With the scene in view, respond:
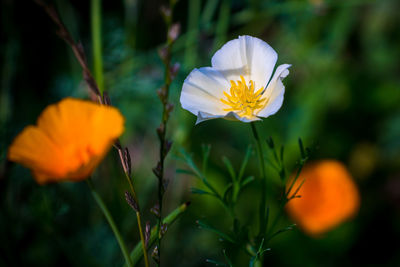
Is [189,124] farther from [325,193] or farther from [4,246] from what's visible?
[4,246]

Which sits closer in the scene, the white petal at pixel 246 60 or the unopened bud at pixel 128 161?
the unopened bud at pixel 128 161

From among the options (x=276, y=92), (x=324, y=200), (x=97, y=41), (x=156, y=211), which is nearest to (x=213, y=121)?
(x=324, y=200)

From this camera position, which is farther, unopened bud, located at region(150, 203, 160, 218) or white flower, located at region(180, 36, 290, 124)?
white flower, located at region(180, 36, 290, 124)

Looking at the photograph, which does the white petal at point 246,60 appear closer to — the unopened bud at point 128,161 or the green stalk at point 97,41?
the unopened bud at point 128,161

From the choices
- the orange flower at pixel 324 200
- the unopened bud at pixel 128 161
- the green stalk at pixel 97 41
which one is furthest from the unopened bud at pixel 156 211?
the orange flower at pixel 324 200

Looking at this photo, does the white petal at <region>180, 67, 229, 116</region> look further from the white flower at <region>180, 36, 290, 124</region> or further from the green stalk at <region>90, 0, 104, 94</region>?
the green stalk at <region>90, 0, 104, 94</region>

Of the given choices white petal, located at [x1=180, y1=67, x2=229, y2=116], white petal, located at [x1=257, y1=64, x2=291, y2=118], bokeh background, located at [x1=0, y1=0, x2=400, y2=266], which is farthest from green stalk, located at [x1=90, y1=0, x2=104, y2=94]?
white petal, located at [x1=257, y1=64, x2=291, y2=118]

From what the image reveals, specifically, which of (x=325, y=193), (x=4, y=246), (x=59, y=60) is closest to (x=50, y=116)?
(x=4, y=246)

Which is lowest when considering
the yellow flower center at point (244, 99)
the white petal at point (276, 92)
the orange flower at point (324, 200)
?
the orange flower at point (324, 200)
